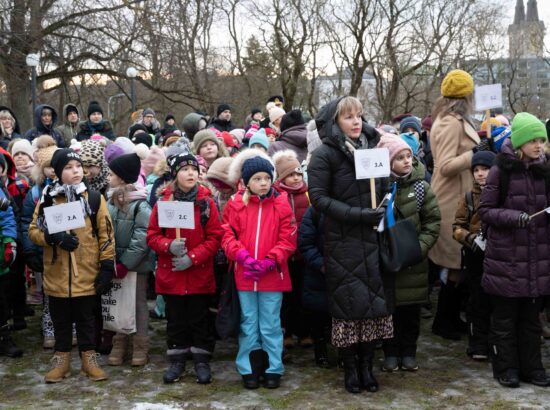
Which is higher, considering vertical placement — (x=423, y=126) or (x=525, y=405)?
(x=423, y=126)

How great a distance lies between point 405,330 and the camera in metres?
4.96

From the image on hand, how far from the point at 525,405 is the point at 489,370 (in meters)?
0.72

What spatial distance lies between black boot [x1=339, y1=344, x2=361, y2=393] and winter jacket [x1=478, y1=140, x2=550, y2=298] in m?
1.09

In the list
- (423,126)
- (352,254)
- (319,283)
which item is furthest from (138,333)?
(423,126)

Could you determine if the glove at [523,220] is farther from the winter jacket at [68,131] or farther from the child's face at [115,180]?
the winter jacket at [68,131]

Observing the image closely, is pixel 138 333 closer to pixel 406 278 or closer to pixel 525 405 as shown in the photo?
pixel 406 278

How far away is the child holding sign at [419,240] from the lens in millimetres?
4836

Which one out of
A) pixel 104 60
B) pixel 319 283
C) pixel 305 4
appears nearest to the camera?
pixel 319 283

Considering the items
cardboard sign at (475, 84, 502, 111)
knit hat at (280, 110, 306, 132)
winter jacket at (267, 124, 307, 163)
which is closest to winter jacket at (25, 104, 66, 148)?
knit hat at (280, 110, 306, 132)

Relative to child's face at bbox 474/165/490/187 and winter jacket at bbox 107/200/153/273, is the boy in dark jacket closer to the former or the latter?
child's face at bbox 474/165/490/187

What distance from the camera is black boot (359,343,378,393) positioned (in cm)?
451

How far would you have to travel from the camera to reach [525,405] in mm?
4188

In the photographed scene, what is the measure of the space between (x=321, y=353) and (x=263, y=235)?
3.88 ft

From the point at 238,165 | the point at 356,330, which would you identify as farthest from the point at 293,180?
the point at 356,330
